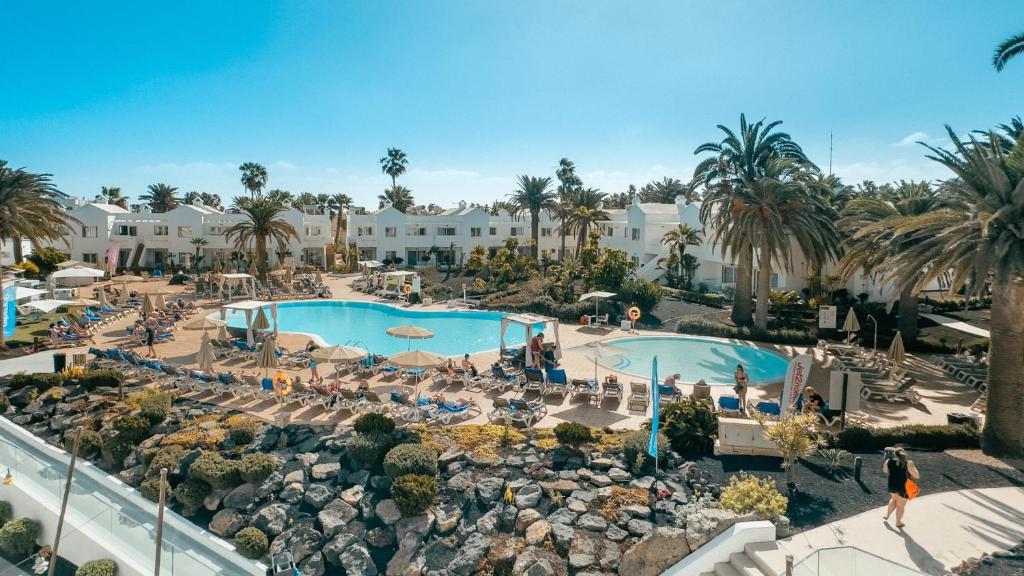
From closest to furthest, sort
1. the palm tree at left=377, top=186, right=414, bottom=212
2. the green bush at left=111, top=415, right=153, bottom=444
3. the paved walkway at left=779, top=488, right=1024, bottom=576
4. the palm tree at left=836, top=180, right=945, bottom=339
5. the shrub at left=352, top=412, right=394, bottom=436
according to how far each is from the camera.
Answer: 1. the paved walkway at left=779, top=488, right=1024, bottom=576
2. the shrub at left=352, top=412, right=394, bottom=436
3. the green bush at left=111, top=415, right=153, bottom=444
4. the palm tree at left=836, top=180, right=945, bottom=339
5. the palm tree at left=377, top=186, right=414, bottom=212

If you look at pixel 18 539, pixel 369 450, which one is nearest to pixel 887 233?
pixel 369 450

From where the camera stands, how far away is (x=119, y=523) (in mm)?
11773

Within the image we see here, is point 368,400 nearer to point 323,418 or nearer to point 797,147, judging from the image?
point 323,418

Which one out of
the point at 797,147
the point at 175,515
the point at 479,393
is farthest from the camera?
the point at 797,147

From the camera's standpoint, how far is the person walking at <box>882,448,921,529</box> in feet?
31.7

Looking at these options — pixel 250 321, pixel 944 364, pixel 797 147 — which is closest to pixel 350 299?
pixel 250 321

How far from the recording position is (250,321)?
23.2m

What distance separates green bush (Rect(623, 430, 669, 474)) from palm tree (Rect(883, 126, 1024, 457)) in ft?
23.6

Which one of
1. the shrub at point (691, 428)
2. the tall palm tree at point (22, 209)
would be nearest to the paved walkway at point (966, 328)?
the shrub at point (691, 428)

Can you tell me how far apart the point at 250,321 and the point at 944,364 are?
1053 inches

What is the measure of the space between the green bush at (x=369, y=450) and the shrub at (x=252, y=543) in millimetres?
2479

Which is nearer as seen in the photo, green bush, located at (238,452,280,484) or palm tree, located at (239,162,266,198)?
green bush, located at (238,452,280,484)

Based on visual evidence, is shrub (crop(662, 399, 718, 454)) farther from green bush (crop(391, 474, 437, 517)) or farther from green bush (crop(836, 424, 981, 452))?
green bush (crop(391, 474, 437, 517))

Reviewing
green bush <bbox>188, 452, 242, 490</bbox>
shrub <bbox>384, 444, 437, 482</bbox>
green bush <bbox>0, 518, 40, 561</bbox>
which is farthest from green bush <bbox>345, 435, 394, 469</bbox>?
green bush <bbox>0, 518, 40, 561</bbox>
